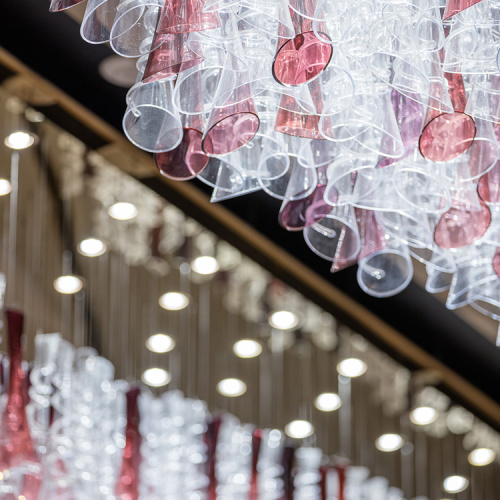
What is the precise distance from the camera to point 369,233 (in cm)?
278

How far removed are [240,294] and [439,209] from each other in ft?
A: 16.8

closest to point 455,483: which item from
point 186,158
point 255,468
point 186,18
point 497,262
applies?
point 255,468

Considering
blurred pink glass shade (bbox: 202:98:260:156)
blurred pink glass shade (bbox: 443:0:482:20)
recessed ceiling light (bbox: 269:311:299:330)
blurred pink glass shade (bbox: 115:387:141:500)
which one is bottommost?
blurred pink glass shade (bbox: 115:387:141:500)

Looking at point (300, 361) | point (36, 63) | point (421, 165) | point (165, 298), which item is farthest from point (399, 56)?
point (300, 361)

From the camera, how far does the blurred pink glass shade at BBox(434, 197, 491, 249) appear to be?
8.75ft

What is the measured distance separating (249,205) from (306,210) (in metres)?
2.01

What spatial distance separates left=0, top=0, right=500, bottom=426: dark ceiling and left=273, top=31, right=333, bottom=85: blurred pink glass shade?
1651mm

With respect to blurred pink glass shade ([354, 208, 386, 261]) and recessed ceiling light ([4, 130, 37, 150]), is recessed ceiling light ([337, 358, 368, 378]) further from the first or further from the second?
blurred pink glass shade ([354, 208, 386, 261])

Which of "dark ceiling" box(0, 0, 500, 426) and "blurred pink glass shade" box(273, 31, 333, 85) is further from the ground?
"dark ceiling" box(0, 0, 500, 426)

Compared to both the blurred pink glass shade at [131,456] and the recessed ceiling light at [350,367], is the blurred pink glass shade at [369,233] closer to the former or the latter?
the blurred pink glass shade at [131,456]

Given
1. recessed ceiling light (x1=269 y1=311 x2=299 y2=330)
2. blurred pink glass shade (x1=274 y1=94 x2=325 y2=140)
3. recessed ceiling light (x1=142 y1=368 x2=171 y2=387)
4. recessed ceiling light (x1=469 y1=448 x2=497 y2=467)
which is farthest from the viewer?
recessed ceiling light (x1=469 y1=448 x2=497 y2=467)

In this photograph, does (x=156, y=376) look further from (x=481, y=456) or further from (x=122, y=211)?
(x=481, y=456)

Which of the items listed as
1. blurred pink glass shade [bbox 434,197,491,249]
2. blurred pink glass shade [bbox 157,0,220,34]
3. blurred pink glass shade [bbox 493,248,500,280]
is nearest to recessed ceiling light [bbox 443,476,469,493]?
blurred pink glass shade [bbox 493,248,500,280]

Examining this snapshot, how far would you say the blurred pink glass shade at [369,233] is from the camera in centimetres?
276
